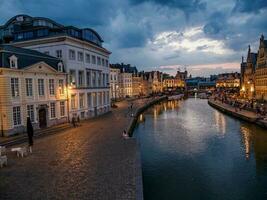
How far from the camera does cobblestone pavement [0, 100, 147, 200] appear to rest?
35.9ft

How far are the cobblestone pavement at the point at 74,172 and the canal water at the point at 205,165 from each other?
250cm

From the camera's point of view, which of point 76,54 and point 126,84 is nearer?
point 76,54

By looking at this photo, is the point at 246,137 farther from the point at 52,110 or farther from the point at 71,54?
the point at 71,54

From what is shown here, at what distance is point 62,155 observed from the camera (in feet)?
56.6

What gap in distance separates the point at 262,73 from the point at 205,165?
54180 mm

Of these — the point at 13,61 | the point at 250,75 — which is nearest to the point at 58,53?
the point at 13,61

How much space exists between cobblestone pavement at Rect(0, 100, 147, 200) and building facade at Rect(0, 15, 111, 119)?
51.8ft

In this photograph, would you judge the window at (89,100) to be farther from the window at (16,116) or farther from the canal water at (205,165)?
the window at (16,116)

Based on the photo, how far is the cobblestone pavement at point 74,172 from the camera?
10.9m

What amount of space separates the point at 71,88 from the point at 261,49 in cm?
5344

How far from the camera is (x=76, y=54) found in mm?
35594

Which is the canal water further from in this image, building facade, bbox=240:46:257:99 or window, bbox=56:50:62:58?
building facade, bbox=240:46:257:99

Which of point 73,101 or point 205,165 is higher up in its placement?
point 73,101

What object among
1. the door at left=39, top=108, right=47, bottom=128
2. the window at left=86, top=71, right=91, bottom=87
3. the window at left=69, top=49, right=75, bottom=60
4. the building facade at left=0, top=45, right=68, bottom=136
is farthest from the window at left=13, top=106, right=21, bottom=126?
the window at left=86, top=71, right=91, bottom=87
